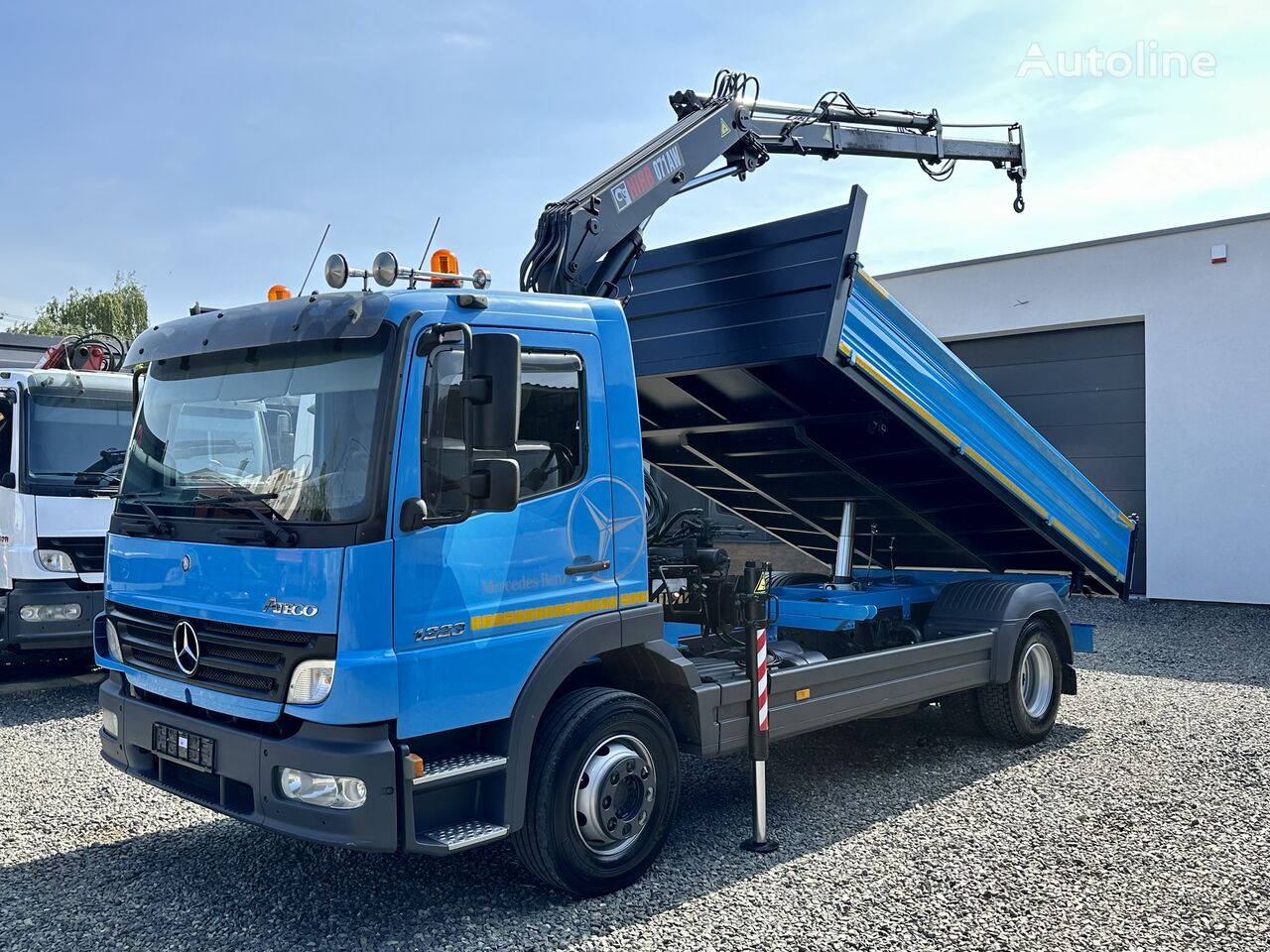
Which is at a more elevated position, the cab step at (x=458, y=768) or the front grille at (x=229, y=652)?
the front grille at (x=229, y=652)

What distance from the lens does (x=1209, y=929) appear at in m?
3.95

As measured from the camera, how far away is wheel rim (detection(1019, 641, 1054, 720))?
22.5 ft

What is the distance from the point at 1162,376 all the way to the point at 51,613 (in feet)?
40.9

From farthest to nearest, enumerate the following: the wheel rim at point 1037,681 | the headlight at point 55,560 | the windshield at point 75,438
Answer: the windshield at point 75,438, the headlight at point 55,560, the wheel rim at point 1037,681

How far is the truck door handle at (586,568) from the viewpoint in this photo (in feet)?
13.8

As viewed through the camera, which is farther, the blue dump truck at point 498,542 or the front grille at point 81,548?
the front grille at point 81,548

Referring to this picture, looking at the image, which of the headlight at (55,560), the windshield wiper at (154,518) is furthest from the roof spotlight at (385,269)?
the headlight at (55,560)

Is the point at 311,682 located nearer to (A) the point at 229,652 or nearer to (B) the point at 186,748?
(A) the point at 229,652

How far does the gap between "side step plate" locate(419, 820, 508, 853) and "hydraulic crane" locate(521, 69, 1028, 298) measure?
2703 mm

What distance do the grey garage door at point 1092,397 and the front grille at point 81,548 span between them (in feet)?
38.0

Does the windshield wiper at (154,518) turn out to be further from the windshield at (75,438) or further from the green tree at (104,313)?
the green tree at (104,313)

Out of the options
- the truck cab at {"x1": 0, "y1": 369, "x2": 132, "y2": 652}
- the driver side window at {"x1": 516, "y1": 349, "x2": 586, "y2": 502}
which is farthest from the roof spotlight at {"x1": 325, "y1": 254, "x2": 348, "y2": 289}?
the truck cab at {"x1": 0, "y1": 369, "x2": 132, "y2": 652}

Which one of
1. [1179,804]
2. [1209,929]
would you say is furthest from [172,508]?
[1179,804]

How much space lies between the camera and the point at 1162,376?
13.1 meters
